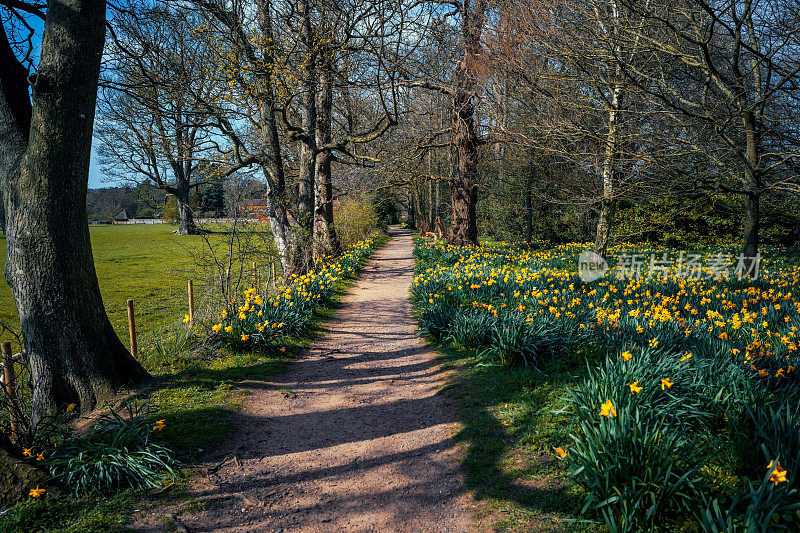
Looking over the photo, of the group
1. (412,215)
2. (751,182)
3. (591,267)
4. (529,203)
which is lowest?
(591,267)

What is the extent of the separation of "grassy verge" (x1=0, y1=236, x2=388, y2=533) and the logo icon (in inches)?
200

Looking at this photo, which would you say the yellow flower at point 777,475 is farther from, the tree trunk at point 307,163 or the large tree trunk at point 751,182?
the tree trunk at point 307,163

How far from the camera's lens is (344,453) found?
3.59 m

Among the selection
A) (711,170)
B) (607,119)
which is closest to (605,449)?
(711,170)

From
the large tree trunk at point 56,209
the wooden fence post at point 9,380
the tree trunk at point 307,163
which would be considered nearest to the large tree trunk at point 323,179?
the tree trunk at point 307,163

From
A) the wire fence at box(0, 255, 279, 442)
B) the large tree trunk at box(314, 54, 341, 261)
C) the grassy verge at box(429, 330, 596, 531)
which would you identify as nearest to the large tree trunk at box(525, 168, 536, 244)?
the large tree trunk at box(314, 54, 341, 261)

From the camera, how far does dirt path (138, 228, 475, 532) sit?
2.76 metres

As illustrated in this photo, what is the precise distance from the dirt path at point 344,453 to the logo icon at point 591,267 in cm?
396

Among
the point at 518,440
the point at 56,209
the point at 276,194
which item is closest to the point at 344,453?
the point at 518,440

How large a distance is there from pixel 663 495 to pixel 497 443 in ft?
4.44

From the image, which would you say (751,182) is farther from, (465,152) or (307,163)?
(307,163)

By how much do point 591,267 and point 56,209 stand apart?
913 centimetres

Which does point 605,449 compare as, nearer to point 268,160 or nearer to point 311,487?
point 311,487

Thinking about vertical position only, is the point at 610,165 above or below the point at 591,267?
above
